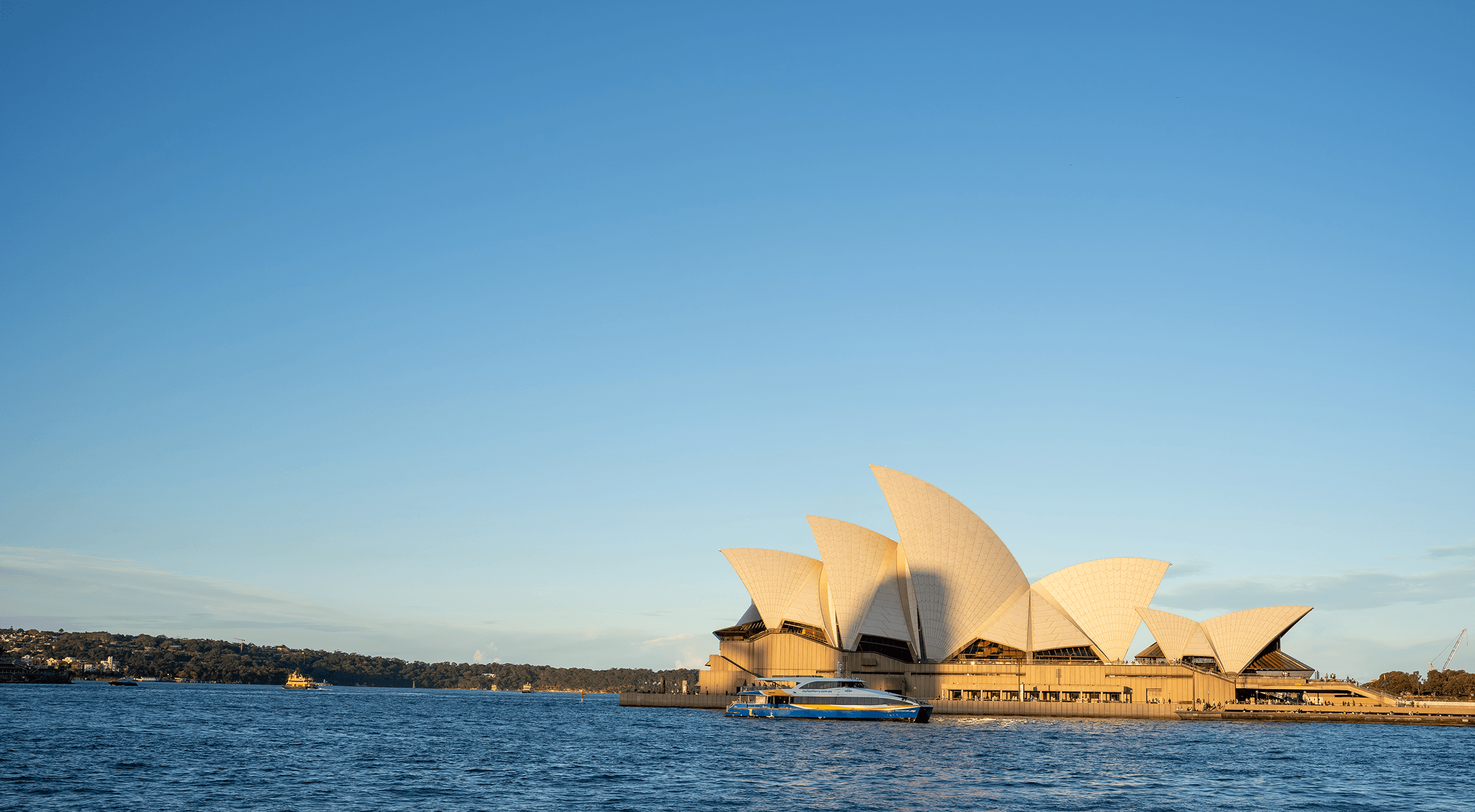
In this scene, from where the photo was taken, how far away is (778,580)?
8500 cm

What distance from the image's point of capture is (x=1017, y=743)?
52062 mm

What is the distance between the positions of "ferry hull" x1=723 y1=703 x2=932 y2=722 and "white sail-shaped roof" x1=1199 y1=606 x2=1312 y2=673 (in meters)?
29.5

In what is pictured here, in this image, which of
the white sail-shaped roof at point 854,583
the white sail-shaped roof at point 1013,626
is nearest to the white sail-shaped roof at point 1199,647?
the white sail-shaped roof at point 1013,626

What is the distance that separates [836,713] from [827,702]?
2.90 feet

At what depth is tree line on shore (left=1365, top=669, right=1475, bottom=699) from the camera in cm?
10981

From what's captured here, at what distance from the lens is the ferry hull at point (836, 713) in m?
65.1

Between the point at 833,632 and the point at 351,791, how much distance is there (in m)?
52.3

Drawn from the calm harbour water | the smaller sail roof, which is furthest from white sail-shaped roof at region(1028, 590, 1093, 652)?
the smaller sail roof

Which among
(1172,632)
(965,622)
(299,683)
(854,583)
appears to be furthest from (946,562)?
(299,683)

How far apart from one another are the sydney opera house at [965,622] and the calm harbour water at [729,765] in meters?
7.24

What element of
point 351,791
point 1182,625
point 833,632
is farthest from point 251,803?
point 1182,625

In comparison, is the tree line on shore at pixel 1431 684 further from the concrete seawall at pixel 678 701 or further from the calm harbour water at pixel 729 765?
the concrete seawall at pixel 678 701

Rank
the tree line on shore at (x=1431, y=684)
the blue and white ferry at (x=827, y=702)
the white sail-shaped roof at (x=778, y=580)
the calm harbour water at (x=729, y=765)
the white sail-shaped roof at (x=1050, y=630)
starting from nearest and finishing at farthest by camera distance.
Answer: the calm harbour water at (x=729, y=765), the blue and white ferry at (x=827, y=702), the white sail-shaped roof at (x=1050, y=630), the white sail-shaped roof at (x=778, y=580), the tree line on shore at (x=1431, y=684)

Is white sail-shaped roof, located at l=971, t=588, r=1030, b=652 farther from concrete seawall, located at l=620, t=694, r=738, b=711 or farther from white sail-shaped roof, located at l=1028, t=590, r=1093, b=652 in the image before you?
concrete seawall, located at l=620, t=694, r=738, b=711
